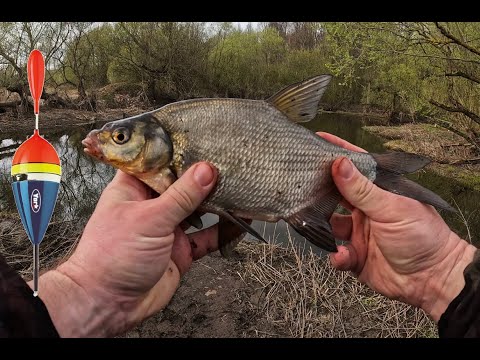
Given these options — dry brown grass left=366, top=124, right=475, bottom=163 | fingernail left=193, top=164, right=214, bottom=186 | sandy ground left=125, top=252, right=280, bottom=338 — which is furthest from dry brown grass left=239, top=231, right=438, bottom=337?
dry brown grass left=366, top=124, right=475, bottom=163

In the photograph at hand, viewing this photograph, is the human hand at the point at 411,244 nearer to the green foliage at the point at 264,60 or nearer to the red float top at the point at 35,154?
the red float top at the point at 35,154

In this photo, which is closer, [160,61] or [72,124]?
[72,124]

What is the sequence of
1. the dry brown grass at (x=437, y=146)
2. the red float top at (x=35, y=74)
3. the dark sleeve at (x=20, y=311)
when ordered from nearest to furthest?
the dark sleeve at (x=20, y=311)
the red float top at (x=35, y=74)
the dry brown grass at (x=437, y=146)

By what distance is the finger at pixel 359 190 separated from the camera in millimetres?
2316

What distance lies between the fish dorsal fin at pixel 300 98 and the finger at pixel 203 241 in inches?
35.1

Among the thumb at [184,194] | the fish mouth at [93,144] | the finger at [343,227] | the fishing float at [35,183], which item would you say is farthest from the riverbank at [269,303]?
the fish mouth at [93,144]

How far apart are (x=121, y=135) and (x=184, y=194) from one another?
17.3 inches

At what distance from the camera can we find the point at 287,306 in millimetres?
4992

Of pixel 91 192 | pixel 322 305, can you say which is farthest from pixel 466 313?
pixel 91 192

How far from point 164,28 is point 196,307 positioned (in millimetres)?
28569

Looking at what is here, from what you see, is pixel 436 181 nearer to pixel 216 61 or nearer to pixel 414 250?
pixel 414 250

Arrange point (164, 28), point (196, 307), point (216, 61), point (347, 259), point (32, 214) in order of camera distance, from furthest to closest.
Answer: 1. point (216, 61)
2. point (164, 28)
3. point (196, 307)
4. point (347, 259)
5. point (32, 214)

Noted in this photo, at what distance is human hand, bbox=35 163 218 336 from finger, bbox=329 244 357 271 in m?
1.12

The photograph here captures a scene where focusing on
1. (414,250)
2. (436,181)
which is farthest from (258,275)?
(436,181)
